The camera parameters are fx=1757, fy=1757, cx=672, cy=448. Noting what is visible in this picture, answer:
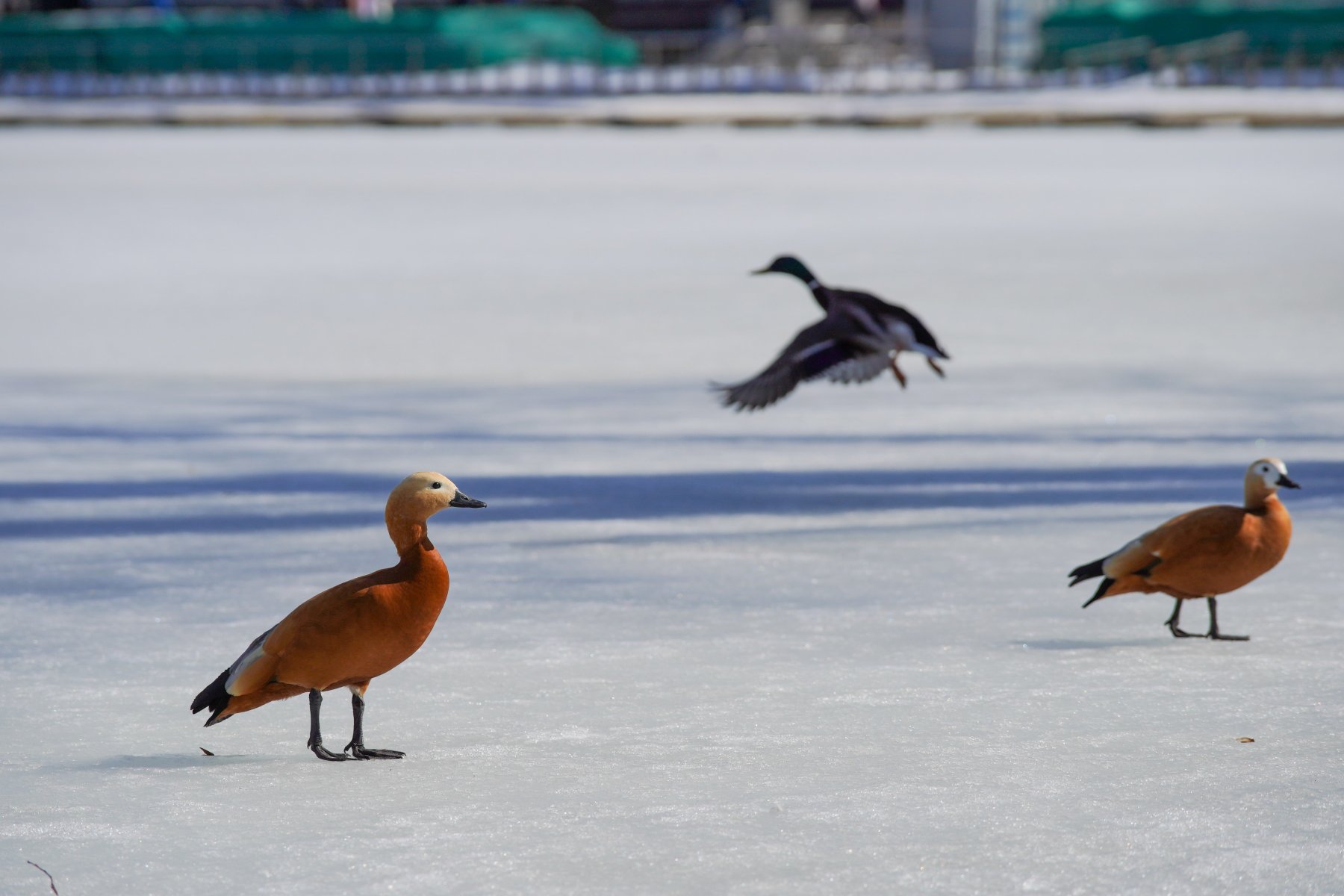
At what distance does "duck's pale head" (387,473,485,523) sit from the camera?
9.15 ft

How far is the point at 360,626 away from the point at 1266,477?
1920 mm

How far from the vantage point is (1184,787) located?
9.71 ft

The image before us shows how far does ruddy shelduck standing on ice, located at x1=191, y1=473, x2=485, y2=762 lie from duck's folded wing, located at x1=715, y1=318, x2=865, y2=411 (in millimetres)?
2188

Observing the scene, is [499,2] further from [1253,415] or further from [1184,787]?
[1184,787]

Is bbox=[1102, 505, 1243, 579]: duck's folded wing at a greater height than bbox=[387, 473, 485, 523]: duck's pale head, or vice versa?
bbox=[387, 473, 485, 523]: duck's pale head

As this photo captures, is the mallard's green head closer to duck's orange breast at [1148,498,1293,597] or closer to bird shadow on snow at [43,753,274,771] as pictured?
duck's orange breast at [1148,498,1293,597]

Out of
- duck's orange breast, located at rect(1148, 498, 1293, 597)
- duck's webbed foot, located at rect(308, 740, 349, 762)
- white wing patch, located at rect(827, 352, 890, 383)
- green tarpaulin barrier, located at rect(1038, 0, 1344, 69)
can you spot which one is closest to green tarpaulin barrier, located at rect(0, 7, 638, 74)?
green tarpaulin barrier, located at rect(1038, 0, 1344, 69)

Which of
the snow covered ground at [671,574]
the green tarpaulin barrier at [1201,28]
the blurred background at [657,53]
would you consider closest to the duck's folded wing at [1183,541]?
the snow covered ground at [671,574]

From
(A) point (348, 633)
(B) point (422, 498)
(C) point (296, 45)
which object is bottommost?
(A) point (348, 633)

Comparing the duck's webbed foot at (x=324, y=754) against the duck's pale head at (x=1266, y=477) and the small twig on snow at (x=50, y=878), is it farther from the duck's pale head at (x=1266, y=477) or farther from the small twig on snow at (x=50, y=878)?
the duck's pale head at (x=1266, y=477)

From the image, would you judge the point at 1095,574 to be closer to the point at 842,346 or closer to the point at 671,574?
the point at 671,574

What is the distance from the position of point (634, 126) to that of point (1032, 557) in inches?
873

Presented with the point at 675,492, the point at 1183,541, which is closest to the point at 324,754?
the point at 1183,541

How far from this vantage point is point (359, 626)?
279cm
